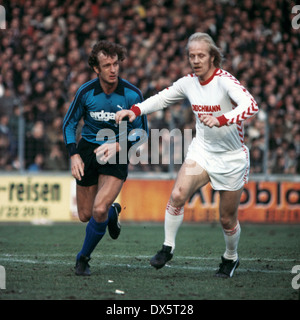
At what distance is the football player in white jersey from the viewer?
6121mm

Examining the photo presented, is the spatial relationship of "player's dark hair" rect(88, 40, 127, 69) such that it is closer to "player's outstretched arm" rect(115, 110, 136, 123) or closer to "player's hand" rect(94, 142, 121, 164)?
"player's outstretched arm" rect(115, 110, 136, 123)

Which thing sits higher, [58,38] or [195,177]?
[58,38]

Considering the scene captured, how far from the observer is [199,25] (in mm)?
17141

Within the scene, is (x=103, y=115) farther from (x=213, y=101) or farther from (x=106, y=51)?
(x=213, y=101)

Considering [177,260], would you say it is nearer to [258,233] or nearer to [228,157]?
[228,157]

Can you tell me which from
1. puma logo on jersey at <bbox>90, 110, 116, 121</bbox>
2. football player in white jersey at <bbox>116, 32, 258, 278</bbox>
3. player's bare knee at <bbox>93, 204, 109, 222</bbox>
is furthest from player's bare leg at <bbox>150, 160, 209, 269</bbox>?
puma logo on jersey at <bbox>90, 110, 116, 121</bbox>

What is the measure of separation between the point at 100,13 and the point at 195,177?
11638 millimetres

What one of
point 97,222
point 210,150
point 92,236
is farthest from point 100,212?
point 210,150

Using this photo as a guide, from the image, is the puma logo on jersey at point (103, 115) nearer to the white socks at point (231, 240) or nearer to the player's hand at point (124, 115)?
the player's hand at point (124, 115)

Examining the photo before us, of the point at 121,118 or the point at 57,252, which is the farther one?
the point at 57,252

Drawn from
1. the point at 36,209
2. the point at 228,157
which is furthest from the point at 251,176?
the point at 228,157

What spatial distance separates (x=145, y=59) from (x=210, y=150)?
9.50 metres

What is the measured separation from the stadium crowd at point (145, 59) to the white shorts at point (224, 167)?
6.05 meters

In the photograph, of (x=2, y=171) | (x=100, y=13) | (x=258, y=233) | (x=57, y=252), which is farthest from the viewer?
(x=100, y=13)
